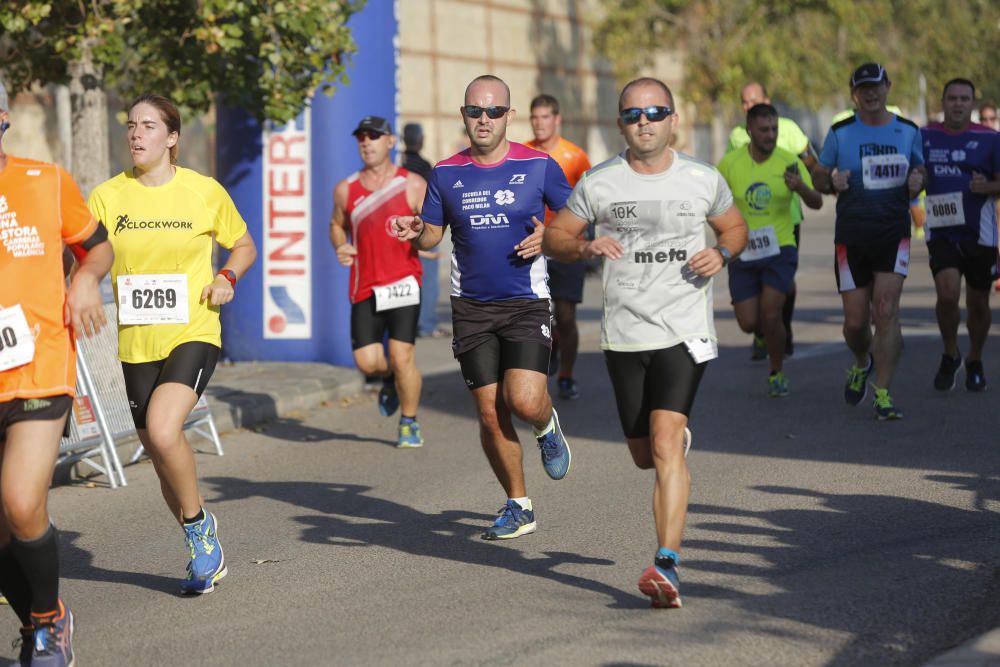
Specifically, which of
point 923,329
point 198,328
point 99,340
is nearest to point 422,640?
point 198,328

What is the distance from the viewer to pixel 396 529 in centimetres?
814

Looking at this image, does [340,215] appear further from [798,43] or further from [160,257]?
[798,43]

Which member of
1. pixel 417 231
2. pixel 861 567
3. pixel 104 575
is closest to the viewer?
pixel 861 567

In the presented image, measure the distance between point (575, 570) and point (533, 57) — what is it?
3414 cm

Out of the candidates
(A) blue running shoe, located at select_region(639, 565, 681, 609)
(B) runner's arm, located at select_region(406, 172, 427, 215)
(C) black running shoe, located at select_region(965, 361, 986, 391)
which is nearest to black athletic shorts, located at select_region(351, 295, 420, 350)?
(B) runner's arm, located at select_region(406, 172, 427, 215)

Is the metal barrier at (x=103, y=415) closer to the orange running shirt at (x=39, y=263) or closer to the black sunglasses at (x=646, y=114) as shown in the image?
the orange running shirt at (x=39, y=263)

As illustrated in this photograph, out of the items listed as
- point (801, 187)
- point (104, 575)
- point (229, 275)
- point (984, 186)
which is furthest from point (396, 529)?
point (984, 186)

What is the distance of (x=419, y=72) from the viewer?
35.0 metres

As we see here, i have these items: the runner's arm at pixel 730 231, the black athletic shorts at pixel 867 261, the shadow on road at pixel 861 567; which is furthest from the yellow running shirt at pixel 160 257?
the black athletic shorts at pixel 867 261

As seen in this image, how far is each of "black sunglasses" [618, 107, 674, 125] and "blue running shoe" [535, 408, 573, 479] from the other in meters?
1.92

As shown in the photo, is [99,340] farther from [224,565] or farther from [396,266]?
[224,565]

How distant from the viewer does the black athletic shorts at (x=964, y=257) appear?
39.0ft

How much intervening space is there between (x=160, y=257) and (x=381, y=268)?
4.15 metres

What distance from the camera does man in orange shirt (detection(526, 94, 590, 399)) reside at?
12.3 metres
